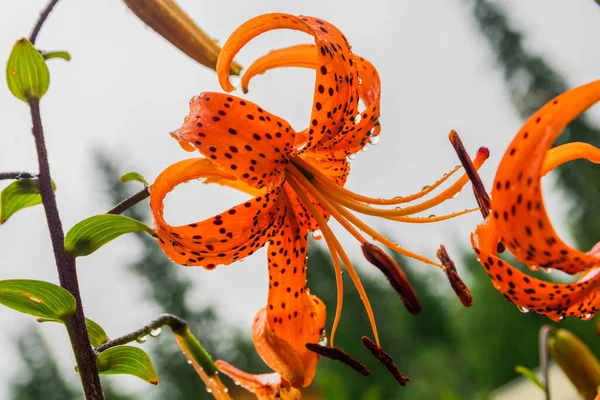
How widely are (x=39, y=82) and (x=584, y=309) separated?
1.08 meters

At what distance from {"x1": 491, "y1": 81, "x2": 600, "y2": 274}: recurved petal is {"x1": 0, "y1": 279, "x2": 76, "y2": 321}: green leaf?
28.1 inches

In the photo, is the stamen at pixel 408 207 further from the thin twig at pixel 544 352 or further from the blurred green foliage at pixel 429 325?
the blurred green foliage at pixel 429 325

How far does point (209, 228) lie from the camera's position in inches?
42.8

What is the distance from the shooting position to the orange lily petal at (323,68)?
3.46ft

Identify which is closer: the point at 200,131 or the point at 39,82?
the point at 200,131

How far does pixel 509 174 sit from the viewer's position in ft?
2.49

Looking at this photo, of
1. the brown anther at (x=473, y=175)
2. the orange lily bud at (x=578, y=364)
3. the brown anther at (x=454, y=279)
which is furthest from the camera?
the orange lily bud at (x=578, y=364)

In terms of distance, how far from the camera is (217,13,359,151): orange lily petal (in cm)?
106

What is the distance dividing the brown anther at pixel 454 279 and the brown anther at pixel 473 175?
125mm

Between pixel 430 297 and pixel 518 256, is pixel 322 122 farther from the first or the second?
pixel 430 297

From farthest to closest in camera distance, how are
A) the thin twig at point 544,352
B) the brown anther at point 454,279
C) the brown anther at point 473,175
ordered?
the thin twig at point 544,352 → the brown anther at point 454,279 → the brown anther at point 473,175

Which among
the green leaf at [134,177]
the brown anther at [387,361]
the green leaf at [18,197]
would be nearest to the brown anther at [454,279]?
the brown anther at [387,361]

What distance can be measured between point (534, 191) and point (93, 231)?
29.4 inches

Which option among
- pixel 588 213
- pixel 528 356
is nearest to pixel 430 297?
pixel 528 356
